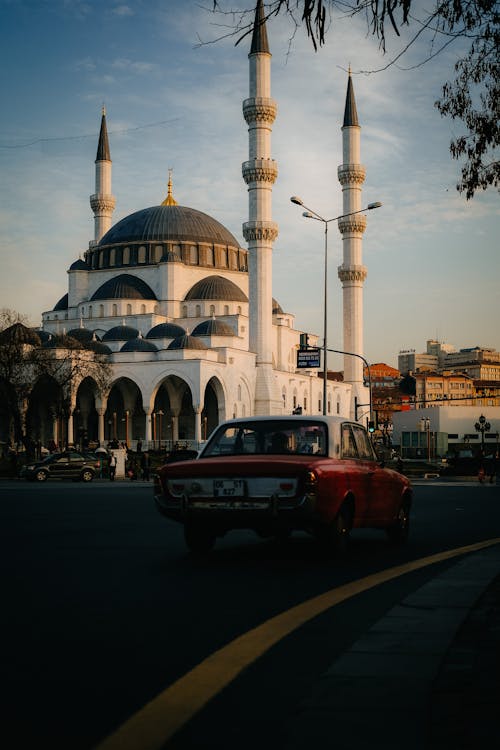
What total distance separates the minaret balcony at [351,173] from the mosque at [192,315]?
0.11 meters

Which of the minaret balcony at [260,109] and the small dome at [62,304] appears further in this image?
the small dome at [62,304]

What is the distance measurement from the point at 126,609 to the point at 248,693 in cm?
228

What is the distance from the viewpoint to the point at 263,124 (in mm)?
70188

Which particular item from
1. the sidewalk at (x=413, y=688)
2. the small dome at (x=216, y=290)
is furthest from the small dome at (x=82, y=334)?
the sidewalk at (x=413, y=688)

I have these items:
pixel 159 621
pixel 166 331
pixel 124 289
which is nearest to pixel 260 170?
pixel 166 331

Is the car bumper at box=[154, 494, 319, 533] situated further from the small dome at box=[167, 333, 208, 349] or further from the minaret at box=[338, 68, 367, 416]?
the minaret at box=[338, 68, 367, 416]

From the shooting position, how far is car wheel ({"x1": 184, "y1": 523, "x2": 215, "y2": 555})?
9.52m

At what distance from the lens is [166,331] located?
82.1m

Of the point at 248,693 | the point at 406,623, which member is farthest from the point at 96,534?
the point at 248,693

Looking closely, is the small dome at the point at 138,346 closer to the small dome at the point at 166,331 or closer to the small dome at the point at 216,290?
the small dome at the point at 166,331

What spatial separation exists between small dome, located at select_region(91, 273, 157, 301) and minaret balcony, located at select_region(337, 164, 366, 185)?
2191 centimetres

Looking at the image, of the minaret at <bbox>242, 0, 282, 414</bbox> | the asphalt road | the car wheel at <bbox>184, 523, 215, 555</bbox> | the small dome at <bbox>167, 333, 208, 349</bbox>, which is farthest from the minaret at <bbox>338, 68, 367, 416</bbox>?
the car wheel at <bbox>184, 523, 215, 555</bbox>

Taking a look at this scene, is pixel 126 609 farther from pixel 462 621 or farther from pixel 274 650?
→ pixel 462 621

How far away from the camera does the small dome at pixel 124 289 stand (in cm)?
8894
